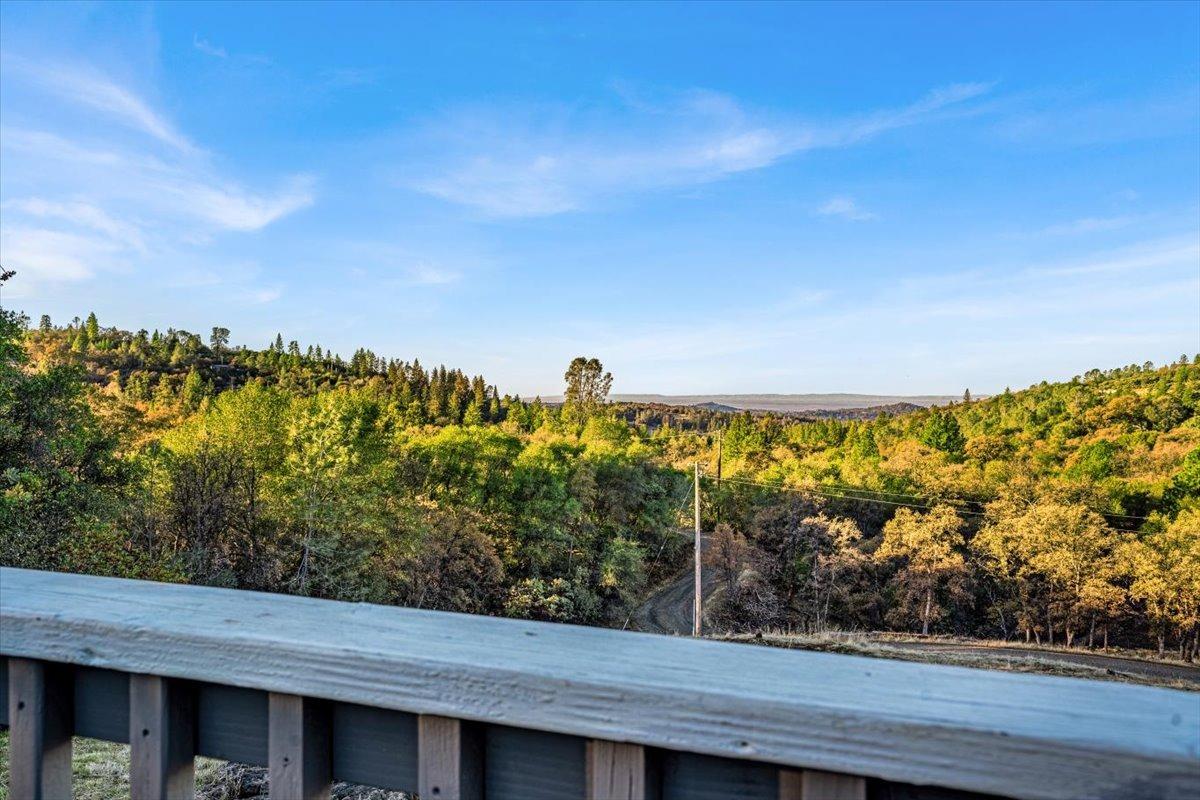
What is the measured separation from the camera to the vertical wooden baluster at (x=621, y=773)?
59 cm

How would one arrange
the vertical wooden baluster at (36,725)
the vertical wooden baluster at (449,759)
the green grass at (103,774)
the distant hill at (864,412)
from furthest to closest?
the distant hill at (864,412), the green grass at (103,774), the vertical wooden baluster at (36,725), the vertical wooden baluster at (449,759)

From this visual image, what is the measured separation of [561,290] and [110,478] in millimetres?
28705

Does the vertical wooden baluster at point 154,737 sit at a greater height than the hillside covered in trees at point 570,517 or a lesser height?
greater

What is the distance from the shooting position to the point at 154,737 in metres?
0.74

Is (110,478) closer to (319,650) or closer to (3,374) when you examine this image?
(3,374)

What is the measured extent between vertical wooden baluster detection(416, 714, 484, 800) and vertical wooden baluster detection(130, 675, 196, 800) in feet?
1.01

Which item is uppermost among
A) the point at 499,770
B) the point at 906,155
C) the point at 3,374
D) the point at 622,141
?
the point at 906,155

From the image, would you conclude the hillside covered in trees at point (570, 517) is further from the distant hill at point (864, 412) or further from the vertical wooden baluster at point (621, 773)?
the distant hill at point (864, 412)

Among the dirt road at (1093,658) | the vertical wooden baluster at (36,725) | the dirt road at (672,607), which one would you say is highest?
the vertical wooden baluster at (36,725)

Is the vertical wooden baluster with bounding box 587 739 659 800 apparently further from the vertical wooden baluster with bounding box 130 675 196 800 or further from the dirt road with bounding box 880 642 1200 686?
the dirt road with bounding box 880 642 1200 686

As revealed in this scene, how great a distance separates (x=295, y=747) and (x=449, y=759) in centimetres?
18

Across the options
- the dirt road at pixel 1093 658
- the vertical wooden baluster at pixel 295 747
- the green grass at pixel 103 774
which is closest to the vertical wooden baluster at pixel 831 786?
the vertical wooden baluster at pixel 295 747

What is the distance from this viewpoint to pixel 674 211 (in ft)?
92.4

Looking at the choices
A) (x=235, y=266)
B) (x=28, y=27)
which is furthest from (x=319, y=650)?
(x=235, y=266)
